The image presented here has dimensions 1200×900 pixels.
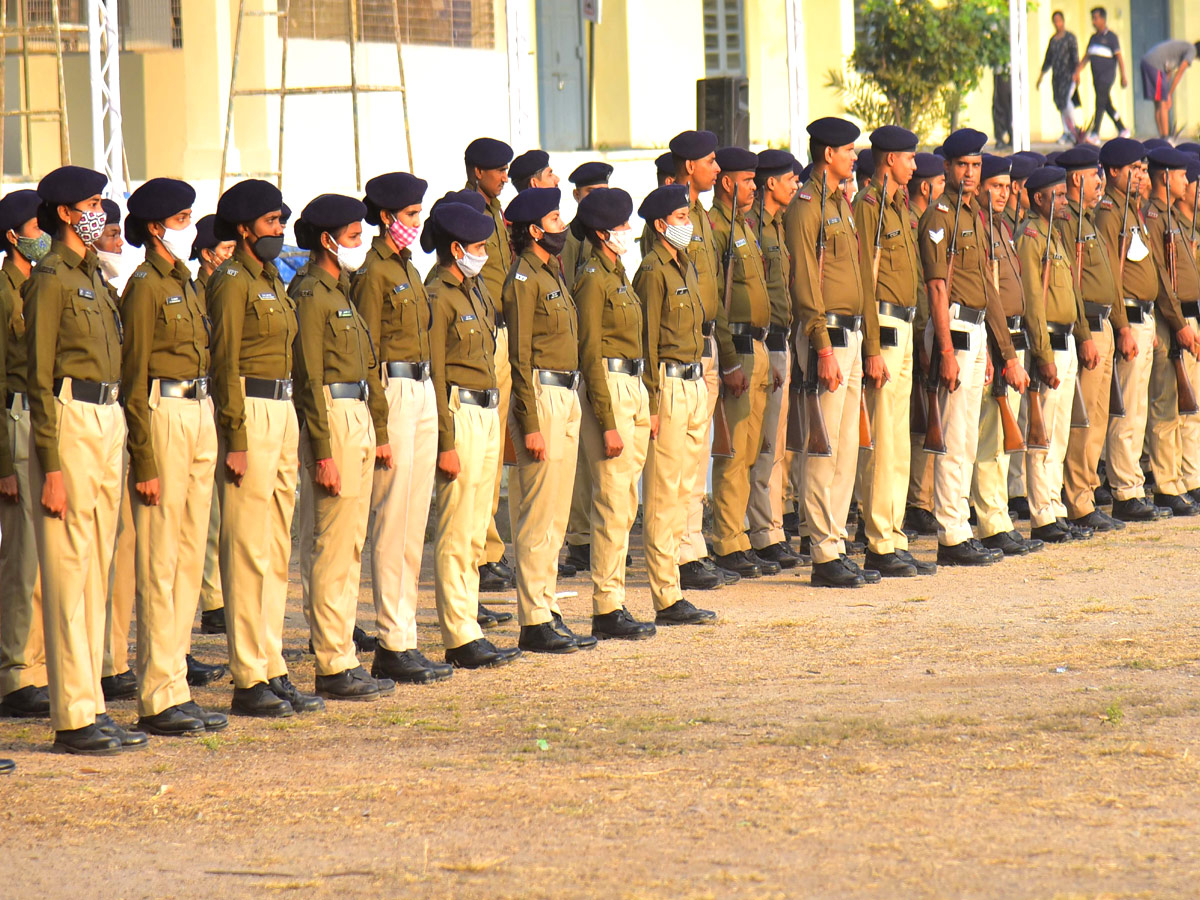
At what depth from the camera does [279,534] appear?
22.3 feet

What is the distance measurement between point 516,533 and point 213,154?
8.85m

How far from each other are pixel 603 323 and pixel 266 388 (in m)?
1.84

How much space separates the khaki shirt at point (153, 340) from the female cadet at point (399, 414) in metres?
0.83

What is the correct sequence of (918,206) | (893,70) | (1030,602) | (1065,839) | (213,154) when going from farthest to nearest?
(893,70)
(213,154)
(918,206)
(1030,602)
(1065,839)

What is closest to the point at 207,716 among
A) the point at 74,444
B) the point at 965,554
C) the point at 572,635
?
the point at 74,444

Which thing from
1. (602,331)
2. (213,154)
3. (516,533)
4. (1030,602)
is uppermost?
(213,154)

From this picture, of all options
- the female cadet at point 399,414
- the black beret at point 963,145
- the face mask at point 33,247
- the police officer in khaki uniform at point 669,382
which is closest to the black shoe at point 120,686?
the female cadet at point 399,414

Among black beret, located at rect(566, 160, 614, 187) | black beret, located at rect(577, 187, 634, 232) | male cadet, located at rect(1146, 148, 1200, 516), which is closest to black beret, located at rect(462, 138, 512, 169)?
black beret, located at rect(566, 160, 614, 187)

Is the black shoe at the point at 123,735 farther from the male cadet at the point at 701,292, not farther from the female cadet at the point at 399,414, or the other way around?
the male cadet at the point at 701,292

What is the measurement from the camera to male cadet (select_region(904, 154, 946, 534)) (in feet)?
32.1

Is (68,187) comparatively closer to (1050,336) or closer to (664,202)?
(664,202)

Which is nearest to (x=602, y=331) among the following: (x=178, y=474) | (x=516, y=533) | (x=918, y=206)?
(x=516, y=533)

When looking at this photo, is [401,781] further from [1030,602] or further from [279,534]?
[1030,602]

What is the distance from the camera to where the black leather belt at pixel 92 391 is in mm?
6031
